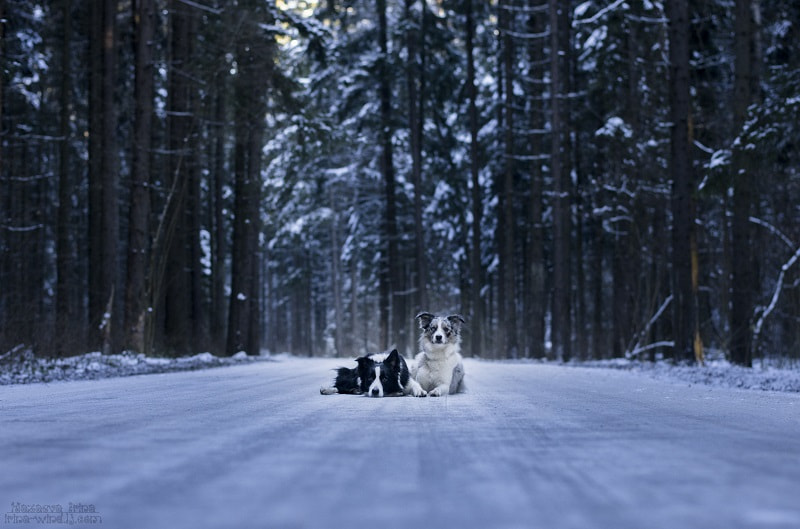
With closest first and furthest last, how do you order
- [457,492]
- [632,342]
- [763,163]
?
[457,492], [763,163], [632,342]

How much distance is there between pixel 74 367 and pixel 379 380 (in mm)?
7057

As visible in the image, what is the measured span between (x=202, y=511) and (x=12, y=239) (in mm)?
30387

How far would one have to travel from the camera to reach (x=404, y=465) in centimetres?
373

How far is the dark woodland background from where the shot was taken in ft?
61.3

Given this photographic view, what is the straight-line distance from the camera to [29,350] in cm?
1549

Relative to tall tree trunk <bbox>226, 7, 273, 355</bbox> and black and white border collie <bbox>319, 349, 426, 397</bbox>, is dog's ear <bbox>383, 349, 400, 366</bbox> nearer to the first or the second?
black and white border collie <bbox>319, 349, 426, 397</bbox>

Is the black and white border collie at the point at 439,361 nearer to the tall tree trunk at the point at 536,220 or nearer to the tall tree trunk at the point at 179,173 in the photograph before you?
the tall tree trunk at the point at 179,173

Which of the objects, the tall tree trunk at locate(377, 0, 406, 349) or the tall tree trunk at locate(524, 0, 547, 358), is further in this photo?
the tall tree trunk at locate(377, 0, 406, 349)

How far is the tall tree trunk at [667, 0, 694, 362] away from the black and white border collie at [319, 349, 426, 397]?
1045 centimetres

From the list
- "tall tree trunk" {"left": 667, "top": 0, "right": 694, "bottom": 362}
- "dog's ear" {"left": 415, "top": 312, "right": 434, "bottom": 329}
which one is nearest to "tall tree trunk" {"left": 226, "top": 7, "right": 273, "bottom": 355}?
"tall tree trunk" {"left": 667, "top": 0, "right": 694, "bottom": 362}

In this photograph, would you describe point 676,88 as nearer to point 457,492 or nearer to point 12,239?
point 457,492

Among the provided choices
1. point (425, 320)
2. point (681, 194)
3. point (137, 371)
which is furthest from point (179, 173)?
point (425, 320)

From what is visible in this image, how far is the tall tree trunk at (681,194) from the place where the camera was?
17797 millimetres

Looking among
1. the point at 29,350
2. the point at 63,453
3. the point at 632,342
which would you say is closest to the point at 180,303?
the point at 29,350
